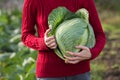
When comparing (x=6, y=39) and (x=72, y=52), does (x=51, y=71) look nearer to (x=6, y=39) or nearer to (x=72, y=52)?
(x=72, y=52)

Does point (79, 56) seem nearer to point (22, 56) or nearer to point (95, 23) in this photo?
point (95, 23)

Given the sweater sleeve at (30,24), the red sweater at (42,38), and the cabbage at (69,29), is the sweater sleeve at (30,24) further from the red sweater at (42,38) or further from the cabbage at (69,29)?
the cabbage at (69,29)

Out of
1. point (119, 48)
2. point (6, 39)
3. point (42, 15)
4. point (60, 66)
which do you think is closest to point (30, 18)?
point (42, 15)

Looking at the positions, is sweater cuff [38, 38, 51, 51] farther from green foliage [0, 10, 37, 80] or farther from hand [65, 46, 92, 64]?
green foliage [0, 10, 37, 80]

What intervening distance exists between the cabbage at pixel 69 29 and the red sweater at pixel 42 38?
87mm

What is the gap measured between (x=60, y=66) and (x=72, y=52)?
21 cm

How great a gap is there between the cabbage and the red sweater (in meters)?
0.09

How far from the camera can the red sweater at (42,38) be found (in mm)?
3998

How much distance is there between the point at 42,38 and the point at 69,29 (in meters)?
0.23

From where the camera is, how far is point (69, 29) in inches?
155

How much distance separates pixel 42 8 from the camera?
4.02 meters

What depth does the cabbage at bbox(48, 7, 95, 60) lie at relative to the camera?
12.8 ft

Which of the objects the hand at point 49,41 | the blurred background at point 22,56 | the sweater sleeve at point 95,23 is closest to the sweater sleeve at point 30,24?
the hand at point 49,41

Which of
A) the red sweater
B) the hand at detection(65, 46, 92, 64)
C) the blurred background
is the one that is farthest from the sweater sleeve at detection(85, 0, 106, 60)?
A: the blurred background
